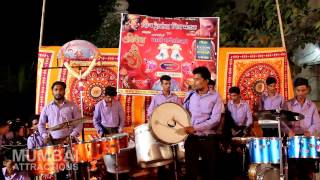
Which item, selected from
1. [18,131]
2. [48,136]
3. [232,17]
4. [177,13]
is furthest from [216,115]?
[177,13]

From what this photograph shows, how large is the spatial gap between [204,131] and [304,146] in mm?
1720

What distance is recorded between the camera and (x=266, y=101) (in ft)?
36.3

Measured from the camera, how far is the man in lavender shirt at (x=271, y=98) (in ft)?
35.7

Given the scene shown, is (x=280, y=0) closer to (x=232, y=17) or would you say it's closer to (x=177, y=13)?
(x=232, y=17)

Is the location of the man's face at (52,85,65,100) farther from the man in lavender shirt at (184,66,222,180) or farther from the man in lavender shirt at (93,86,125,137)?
the man in lavender shirt at (184,66,222,180)

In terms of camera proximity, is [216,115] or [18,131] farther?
[18,131]

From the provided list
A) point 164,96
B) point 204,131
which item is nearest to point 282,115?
point 204,131

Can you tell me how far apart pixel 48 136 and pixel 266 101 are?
454cm

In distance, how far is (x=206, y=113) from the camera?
841cm

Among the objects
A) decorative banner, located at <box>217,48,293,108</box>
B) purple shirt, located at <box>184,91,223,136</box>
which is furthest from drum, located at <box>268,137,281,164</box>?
decorative banner, located at <box>217,48,293,108</box>

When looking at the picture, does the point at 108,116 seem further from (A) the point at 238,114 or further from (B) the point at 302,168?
(B) the point at 302,168

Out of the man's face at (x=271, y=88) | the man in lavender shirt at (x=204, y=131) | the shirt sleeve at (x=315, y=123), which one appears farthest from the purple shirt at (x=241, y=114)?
the man in lavender shirt at (x=204, y=131)

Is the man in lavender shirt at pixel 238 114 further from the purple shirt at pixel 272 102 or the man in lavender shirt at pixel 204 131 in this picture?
the man in lavender shirt at pixel 204 131

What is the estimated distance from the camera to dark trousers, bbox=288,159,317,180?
9.34m
